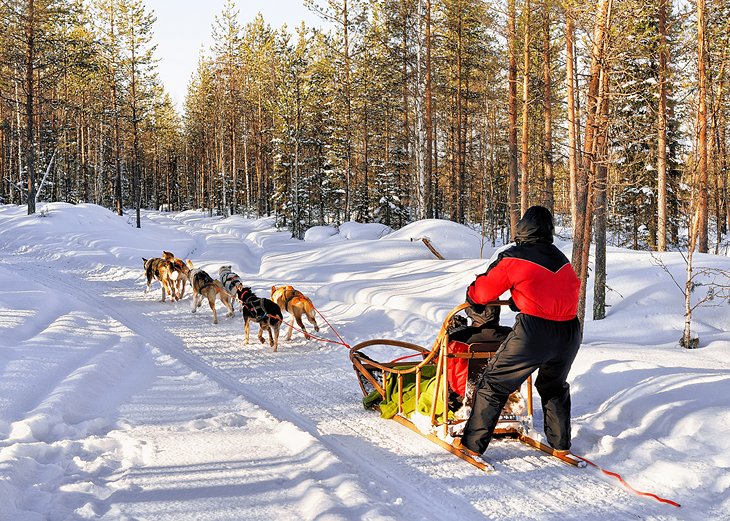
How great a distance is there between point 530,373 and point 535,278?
0.73 meters

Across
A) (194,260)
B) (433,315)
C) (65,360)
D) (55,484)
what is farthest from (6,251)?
(55,484)

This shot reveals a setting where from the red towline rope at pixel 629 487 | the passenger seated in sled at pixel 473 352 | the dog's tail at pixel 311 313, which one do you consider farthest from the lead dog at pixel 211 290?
the red towline rope at pixel 629 487

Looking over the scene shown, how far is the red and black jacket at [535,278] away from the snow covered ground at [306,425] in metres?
1.25

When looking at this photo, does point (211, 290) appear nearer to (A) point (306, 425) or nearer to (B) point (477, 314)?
(A) point (306, 425)

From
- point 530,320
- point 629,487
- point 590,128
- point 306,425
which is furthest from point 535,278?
point 590,128

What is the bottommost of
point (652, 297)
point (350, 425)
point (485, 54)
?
point (350, 425)

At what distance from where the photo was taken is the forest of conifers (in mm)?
7918

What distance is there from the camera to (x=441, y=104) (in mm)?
31328

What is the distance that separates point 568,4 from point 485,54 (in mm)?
19055

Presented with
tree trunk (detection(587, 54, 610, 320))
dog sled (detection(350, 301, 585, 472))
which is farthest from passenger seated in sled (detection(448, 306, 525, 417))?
tree trunk (detection(587, 54, 610, 320))

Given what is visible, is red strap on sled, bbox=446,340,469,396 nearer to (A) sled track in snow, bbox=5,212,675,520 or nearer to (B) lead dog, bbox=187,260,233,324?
(A) sled track in snow, bbox=5,212,675,520

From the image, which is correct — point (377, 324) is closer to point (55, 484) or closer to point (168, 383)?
point (168, 383)

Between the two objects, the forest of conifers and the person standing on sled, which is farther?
the forest of conifers

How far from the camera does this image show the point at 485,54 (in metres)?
25.0
